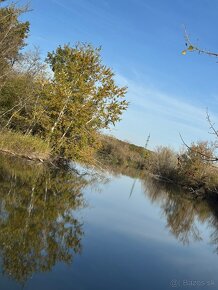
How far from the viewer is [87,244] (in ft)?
34.8

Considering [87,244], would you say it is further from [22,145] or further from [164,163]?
[164,163]

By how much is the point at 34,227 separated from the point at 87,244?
4.45 feet

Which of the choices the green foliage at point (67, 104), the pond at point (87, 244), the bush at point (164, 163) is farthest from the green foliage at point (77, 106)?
the bush at point (164, 163)

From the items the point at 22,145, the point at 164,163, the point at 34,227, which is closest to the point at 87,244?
the point at 34,227

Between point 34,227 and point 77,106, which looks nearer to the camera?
point 34,227

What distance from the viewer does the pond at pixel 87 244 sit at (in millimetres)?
7762

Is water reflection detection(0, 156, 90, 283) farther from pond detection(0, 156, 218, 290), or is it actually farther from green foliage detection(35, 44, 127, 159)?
green foliage detection(35, 44, 127, 159)

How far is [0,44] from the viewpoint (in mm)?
21984

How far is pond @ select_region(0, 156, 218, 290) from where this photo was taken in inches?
306

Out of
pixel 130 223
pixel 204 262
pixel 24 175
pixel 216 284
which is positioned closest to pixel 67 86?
pixel 24 175

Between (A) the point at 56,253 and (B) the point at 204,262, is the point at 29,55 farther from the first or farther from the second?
(A) the point at 56,253

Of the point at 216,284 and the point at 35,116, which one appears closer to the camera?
the point at 216,284

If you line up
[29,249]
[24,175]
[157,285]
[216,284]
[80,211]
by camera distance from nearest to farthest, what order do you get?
[29,249]
[157,285]
[216,284]
[80,211]
[24,175]

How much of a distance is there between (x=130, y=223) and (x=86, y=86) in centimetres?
1779
